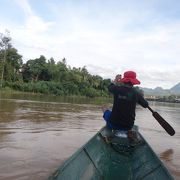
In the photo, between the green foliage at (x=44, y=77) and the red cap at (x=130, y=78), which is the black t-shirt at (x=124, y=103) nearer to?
the red cap at (x=130, y=78)

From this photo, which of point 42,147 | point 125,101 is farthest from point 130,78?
point 42,147

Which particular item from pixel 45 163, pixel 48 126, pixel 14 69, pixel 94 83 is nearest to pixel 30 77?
pixel 14 69

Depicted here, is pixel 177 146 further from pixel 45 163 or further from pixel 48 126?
pixel 45 163

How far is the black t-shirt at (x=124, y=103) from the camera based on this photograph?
550 cm

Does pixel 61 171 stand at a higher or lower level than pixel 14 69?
lower

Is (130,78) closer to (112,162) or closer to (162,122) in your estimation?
(112,162)

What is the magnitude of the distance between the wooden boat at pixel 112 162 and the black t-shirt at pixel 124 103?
28cm

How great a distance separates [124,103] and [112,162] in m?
0.94

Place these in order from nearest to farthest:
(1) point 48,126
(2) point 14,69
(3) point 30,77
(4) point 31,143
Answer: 1. (4) point 31,143
2. (1) point 48,126
3. (2) point 14,69
4. (3) point 30,77

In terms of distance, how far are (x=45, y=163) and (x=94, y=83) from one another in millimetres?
66110

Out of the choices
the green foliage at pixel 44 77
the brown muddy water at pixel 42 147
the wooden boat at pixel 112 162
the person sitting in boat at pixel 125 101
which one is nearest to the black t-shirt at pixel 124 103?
the person sitting in boat at pixel 125 101

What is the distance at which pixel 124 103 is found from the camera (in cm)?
551

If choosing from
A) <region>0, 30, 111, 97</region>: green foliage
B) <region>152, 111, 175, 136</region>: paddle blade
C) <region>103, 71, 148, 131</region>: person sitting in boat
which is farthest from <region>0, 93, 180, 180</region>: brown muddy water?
<region>0, 30, 111, 97</region>: green foliage

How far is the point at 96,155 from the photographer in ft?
17.6
